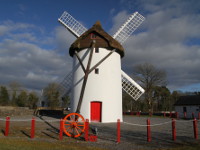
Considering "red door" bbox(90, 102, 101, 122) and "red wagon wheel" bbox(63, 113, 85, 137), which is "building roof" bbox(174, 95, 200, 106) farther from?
"red wagon wheel" bbox(63, 113, 85, 137)

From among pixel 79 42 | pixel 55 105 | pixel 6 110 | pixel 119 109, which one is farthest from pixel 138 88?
pixel 55 105

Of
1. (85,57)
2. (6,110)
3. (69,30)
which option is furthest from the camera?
(6,110)

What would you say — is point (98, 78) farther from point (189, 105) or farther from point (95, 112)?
point (189, 105)

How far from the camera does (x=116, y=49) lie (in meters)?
Result: 16.8

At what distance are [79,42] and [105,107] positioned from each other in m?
6.58

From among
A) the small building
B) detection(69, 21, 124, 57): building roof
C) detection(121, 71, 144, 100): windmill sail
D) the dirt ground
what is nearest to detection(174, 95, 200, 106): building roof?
the small building

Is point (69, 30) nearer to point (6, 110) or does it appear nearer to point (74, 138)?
point (6, 110)

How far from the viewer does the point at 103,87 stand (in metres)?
15.6

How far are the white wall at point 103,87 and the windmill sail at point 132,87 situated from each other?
7.03ft

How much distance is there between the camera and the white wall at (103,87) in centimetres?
1537

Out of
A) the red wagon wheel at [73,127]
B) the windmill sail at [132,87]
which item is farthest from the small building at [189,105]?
the red wagon wheel at [73,127]

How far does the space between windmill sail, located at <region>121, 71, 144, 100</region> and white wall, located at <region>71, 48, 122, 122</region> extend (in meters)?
2.14

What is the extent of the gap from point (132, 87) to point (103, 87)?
14.4 feet

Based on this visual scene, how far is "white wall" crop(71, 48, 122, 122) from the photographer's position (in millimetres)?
15373
